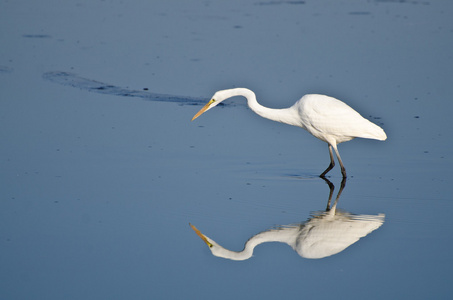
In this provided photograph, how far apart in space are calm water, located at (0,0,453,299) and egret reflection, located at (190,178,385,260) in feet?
0.10

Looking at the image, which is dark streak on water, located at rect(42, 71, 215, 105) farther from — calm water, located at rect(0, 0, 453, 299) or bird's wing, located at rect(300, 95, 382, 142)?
bird's wing, located at rect(300, 95, 382, 142)

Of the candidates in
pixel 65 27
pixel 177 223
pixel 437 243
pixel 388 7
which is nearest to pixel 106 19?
pixel 65 27

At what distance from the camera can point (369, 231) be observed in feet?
21.6

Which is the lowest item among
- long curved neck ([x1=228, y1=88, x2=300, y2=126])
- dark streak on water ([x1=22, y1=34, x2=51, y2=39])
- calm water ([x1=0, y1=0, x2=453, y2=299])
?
dark streak on water ([x1=22, y1=34, x2=51, y2=39])

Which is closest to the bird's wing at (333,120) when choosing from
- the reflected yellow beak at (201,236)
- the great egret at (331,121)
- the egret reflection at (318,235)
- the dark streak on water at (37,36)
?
the great egret at (331,121)

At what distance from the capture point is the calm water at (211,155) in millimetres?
5715

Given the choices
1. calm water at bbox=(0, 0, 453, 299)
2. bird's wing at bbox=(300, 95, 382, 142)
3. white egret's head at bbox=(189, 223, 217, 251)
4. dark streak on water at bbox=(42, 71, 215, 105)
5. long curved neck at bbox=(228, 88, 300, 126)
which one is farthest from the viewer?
dark streak on water at bbox=(42, 71, 215, 105)

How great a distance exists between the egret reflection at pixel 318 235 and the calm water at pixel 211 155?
0.10 feet

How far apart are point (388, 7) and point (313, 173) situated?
8922 millimetres

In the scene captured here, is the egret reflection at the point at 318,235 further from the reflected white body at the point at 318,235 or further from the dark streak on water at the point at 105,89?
the dark streak on water at the point at 105,89

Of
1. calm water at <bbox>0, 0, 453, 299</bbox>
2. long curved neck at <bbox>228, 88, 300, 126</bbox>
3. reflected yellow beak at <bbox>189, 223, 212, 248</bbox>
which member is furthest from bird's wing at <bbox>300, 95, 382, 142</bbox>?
reflected yellow beak at <bbox>189, 223, 212, 248</bbox>

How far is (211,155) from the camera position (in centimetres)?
865

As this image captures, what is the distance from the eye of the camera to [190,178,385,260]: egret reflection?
616 centimetres

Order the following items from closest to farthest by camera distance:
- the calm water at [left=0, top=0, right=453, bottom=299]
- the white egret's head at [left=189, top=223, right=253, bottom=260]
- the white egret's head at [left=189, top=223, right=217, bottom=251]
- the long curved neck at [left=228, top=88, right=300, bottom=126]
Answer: the calm water at [left=0, top=0, right=453, bottom=299], the white egret's head at [left=189, top=223, right=253, bottom=260], the white egret's head at [left=189, top=223, right=217, bottom=251], the long curved neck at [left=228, top=88, right=300, bottom=126]
